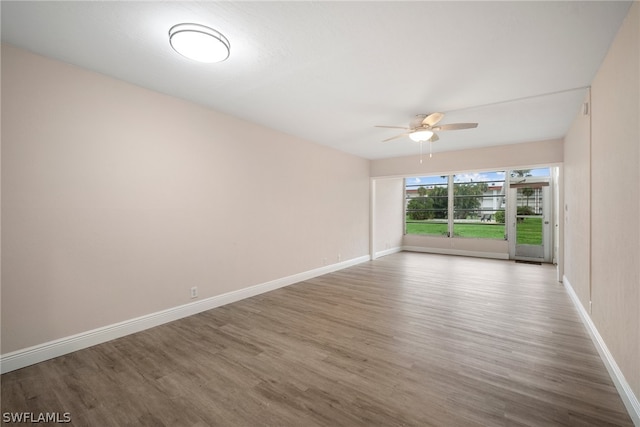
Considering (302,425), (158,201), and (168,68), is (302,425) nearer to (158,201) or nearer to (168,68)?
(158,201)

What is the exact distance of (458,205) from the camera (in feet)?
27.2

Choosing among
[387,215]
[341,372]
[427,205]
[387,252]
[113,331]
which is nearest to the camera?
[341,372]

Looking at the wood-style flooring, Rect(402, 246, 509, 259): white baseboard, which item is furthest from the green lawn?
the wood-style flooring

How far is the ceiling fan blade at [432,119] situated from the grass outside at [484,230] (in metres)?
5.75

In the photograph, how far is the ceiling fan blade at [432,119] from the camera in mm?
3182

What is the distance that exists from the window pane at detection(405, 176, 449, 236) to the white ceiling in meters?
4.91

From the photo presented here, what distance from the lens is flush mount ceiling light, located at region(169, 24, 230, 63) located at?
1.98 metres

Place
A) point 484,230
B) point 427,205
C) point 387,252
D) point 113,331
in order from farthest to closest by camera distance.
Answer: point 427,205 < point 387,252 < point 484,230 < point 113,331

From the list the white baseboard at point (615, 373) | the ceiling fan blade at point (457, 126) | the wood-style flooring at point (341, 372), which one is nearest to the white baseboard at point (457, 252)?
the wood-style flooring at point (341, 372)

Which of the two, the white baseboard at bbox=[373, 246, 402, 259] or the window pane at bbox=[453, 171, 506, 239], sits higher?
the window pane at bbox=[453, 171, 506, 239]

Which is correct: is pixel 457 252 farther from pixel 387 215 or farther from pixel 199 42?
pixel 199 42

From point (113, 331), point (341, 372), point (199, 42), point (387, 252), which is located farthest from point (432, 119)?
point (387, 252)

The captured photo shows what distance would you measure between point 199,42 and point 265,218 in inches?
107

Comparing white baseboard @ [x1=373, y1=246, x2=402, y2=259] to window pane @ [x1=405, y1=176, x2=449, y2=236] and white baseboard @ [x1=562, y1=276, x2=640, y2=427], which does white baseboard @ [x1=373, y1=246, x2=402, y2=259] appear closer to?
window pane @ [x1=405, y1=176, x2=449, y2=236]
